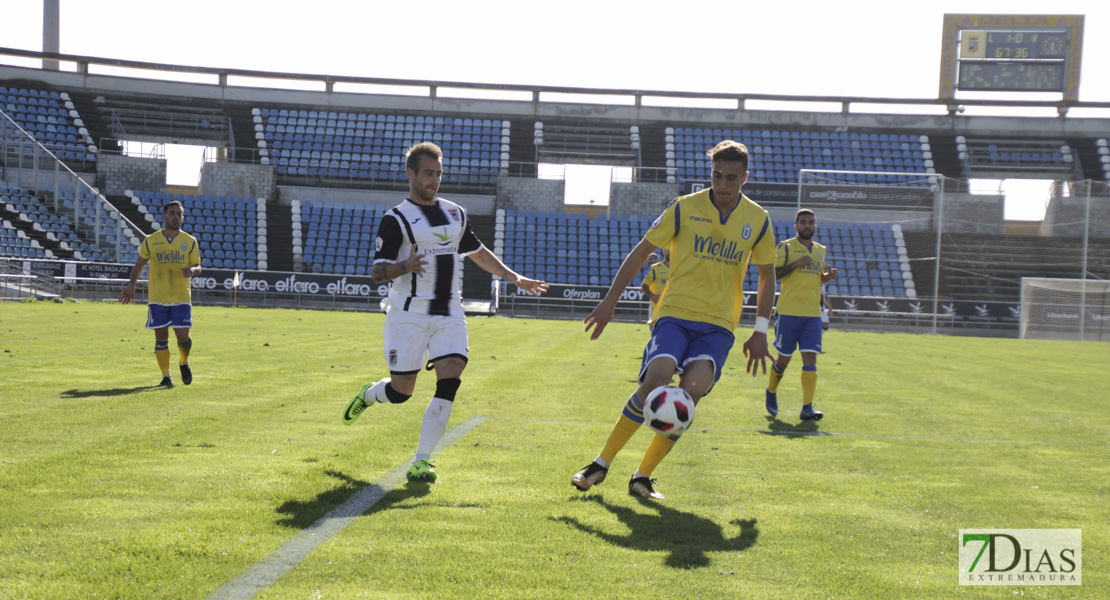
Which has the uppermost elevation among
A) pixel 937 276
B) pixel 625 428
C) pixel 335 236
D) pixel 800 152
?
pixel 800 152

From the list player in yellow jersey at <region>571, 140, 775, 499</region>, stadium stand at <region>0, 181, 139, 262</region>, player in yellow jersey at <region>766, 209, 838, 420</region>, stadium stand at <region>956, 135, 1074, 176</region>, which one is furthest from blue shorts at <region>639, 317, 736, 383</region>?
stadium stand at <region>956, 135, 1074, 176</region>

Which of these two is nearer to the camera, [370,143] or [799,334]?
[799,334]

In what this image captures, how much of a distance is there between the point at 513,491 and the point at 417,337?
4.38ft

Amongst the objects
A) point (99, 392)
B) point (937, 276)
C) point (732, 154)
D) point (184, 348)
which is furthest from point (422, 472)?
point (937, 276)

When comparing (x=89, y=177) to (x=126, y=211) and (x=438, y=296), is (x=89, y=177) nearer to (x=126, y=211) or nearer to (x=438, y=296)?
(x=126, y=211)

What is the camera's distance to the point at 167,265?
10.0 metres

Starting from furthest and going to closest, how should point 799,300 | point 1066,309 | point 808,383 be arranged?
point 1066,309 → point 799,300 → point 808,383

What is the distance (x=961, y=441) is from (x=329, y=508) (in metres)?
5.89

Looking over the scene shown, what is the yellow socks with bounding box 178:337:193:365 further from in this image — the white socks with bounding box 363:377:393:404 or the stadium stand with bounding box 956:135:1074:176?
the stadium stand with bounding box 956:135:1074:176

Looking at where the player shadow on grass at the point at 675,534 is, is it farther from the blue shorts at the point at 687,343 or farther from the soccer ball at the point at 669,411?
the blue shorts at the point at 687,343

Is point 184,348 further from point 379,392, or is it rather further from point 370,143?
point 370,143

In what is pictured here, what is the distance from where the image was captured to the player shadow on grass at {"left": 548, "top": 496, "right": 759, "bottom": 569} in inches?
157

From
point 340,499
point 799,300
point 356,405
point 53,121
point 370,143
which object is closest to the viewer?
point 340,499

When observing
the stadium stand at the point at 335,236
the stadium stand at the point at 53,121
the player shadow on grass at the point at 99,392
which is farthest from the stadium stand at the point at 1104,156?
the stadium stand at the point at 53,121
